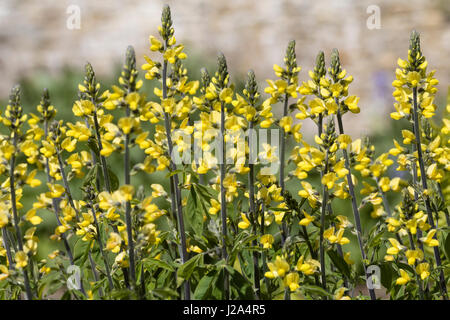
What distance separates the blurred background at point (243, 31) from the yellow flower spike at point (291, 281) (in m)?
4.09

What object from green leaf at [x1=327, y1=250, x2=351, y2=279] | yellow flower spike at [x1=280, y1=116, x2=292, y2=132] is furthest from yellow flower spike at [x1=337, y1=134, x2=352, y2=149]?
green leaf at [x1=327, y1=250, x2=351, y2=279]

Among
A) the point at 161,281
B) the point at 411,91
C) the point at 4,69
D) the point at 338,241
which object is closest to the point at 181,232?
the point at 161,281

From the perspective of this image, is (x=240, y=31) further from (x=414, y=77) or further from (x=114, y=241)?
(x=114, y=241)

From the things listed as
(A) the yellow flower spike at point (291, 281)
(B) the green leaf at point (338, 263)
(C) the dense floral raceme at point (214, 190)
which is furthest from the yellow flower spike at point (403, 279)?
(A) the yellow flower spike at point (291, 281)

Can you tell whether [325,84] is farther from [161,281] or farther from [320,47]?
[320,47]

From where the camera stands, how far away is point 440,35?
521 centimetres

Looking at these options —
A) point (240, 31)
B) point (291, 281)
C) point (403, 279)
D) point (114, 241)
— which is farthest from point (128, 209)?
point (240, 31)

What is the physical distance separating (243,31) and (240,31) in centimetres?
3

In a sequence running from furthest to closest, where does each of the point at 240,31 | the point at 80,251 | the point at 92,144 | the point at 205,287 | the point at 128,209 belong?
the point at 240,31
the point at 80,251
the point at 92,144
the point at 205,287
the point at 128,209

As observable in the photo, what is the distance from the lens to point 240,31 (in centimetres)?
527

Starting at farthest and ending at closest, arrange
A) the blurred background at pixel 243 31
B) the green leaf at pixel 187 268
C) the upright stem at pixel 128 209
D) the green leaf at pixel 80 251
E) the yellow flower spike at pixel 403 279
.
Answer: the blurred background at pixel 243 31
the green leaf at pixel 80 251
the yellow flower spike at pixel 403 279
the green leaf at pixel 187 268
the upright stem at pixel 128 209

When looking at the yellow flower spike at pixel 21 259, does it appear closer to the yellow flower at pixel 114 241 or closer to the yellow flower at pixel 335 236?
the yellow flower at pixel 114 241

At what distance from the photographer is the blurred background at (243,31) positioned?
5.17 meters
